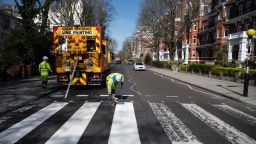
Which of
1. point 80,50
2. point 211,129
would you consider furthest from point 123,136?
point 80,50

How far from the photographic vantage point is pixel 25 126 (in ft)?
20.2

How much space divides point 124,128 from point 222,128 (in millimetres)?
2555

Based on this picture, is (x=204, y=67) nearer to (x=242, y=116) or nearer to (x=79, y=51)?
(x=79, y=51)

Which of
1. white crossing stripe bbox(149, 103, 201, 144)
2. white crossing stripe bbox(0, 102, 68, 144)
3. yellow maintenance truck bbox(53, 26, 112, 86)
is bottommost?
white crossing stripe bbox(149, 103, 201, 144)

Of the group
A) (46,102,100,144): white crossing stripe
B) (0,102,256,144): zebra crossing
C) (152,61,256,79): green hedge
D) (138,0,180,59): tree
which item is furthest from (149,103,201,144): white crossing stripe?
(138,0,180,59): tree

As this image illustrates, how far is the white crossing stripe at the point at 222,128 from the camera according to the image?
5.48 meters

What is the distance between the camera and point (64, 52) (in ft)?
42.6

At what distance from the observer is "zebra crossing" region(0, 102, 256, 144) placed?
5.29 m

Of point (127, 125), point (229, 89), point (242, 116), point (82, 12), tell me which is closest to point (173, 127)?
point (127, 125)

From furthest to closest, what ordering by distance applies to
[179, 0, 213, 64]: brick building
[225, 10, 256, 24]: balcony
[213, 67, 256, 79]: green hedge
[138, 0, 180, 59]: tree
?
[179, 0, 213, 64]: brick building < [138, 0, 180, 59]: tree < [225, 10, 256, 24]: balcony < [213, 67, 256, 79]: green hedge

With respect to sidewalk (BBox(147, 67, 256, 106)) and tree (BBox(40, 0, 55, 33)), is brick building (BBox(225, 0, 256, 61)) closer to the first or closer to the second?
sidewalk (BBox(147, 67, 256, 106))

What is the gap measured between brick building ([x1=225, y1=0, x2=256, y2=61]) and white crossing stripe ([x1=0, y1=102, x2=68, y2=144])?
105ft

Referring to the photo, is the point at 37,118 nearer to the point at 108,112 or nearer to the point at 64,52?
the point at 108,112

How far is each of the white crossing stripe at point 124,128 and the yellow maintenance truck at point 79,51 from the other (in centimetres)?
501
